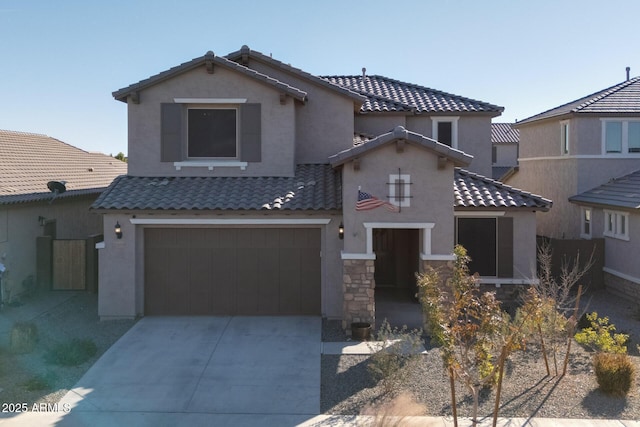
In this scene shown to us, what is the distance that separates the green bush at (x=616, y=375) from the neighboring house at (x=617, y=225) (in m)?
7.75

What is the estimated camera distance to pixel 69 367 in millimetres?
11711

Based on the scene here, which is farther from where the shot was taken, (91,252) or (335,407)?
(91,252)

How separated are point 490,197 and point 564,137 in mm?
8329

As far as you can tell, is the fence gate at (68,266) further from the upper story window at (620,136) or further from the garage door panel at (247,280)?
the upper story window at (620,136)

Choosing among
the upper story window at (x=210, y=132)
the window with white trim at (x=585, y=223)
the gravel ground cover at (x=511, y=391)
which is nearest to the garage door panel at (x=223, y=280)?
the upper story window at (x=210, y=132)

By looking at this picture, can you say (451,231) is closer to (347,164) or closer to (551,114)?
(347,164)

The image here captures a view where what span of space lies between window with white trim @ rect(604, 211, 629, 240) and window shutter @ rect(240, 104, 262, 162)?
11.1 m

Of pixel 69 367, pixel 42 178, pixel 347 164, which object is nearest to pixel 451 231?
pixel 347 164

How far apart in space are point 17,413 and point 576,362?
33.6ft

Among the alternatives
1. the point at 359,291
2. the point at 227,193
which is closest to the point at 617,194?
the point at 359,291

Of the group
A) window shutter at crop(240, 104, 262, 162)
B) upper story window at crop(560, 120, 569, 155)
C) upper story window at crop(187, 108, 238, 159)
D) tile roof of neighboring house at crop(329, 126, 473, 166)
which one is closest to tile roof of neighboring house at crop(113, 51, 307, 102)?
window shutter at crop(240, 104, 262, 162)

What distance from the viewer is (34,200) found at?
1761 cm

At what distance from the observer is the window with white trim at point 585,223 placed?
20.8 m

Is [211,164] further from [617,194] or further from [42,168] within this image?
[617,194]
